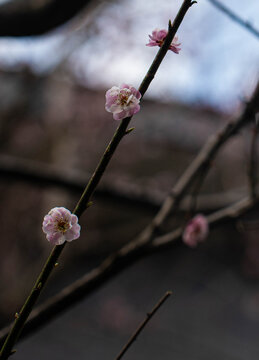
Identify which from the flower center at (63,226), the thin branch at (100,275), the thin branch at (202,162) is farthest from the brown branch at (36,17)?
the flower center at (63,226)

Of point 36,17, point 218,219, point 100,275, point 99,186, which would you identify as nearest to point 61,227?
point 100,275

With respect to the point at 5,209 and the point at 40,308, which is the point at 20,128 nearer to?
the point at 5,209

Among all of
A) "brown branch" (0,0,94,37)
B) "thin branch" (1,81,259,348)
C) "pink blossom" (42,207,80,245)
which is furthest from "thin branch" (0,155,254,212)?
"pink blossom" (42,207,80,245)

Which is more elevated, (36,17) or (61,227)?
(36,17)

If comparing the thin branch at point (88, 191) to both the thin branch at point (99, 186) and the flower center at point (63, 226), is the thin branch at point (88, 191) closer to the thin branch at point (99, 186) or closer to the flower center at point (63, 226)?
the flower center at point (63, 226)

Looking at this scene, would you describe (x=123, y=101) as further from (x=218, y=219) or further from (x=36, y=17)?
(x=36, y=17)
